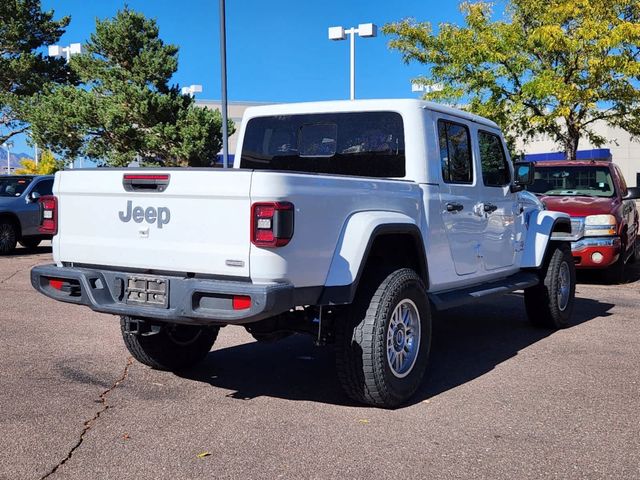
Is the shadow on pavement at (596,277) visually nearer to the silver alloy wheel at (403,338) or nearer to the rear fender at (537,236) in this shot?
the rear fender at (537,236)

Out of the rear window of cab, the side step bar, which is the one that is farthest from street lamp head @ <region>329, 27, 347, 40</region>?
the rear window of cab

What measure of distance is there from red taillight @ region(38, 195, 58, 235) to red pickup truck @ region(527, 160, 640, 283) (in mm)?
7260

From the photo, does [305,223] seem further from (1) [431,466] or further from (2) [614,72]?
(2) [614,72]

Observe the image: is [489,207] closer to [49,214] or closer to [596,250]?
[49,214]

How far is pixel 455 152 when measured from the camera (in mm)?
5797

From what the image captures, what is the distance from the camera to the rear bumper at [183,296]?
390cm

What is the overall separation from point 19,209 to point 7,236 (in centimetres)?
64

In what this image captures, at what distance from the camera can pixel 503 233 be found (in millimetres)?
6516

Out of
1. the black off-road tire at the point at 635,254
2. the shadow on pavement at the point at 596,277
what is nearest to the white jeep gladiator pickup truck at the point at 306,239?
the shadow on pavement at the point at 596,277

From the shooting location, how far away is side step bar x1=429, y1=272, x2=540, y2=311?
534 centimetres

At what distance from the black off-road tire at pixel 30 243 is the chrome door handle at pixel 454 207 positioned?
13.0 m

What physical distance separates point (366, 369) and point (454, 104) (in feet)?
44.8

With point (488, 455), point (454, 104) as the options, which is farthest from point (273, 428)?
point (454, 104)

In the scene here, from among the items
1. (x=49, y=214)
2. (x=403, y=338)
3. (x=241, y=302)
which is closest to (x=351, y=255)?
(x=241, y=302)
